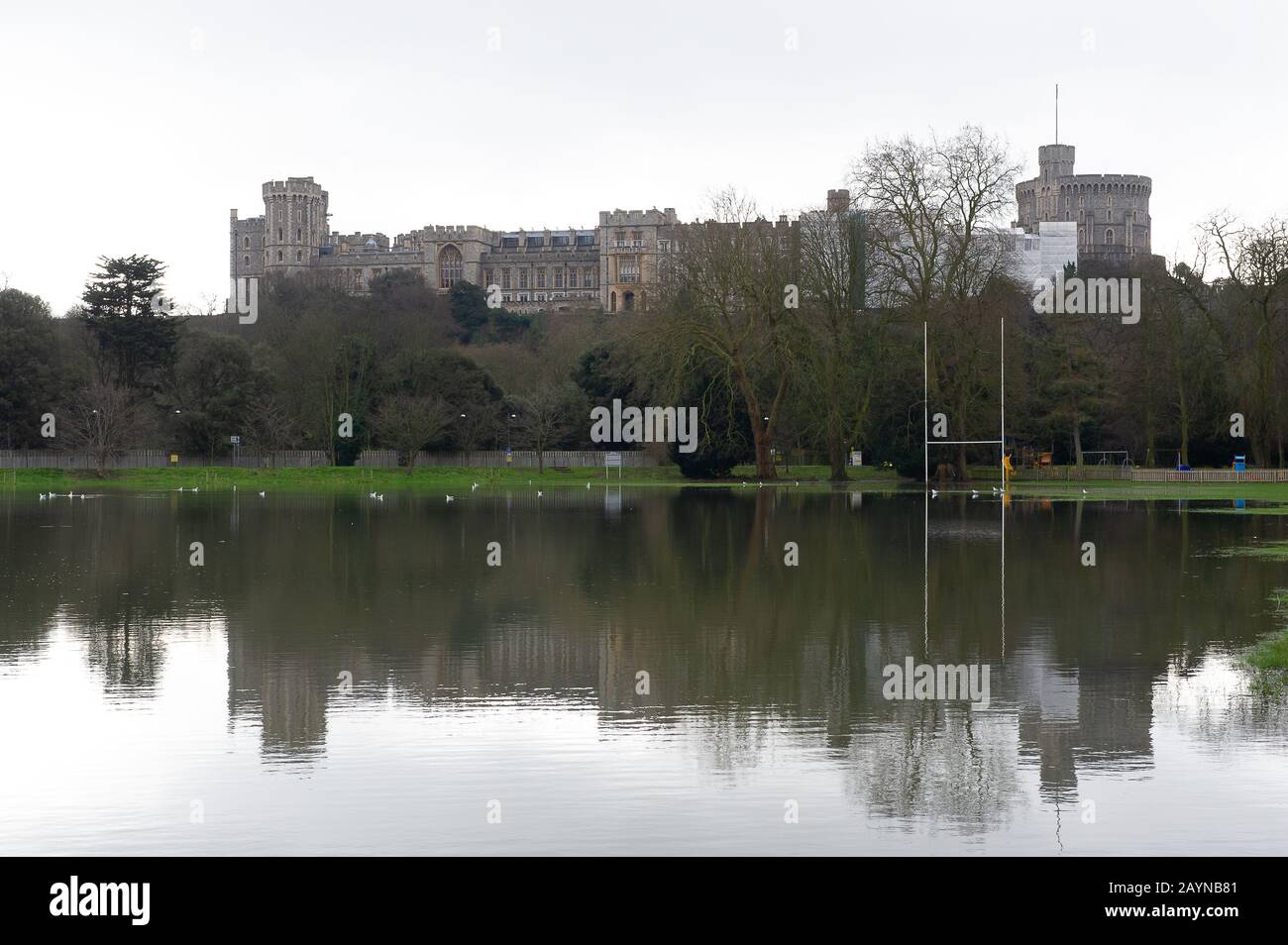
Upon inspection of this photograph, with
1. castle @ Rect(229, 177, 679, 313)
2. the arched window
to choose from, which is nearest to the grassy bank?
castle @ Rect(229, 177, 679, 313)

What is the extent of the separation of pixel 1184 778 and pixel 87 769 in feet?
21.1

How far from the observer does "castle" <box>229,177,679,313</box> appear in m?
166

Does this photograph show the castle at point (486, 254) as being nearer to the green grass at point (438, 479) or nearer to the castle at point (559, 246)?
the castle at point (559, 246)

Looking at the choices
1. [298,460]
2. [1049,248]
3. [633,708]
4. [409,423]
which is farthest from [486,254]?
[633,708]

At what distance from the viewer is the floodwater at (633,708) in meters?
7.20

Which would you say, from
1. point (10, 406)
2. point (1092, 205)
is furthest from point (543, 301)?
point (10, 406)

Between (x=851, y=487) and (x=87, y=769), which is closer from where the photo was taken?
(x=87, y=769)

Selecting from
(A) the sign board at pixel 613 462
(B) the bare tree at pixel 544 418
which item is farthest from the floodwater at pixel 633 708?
(B) the bare tree at pixel 544 418

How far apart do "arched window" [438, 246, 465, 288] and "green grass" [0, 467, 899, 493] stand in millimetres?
104934

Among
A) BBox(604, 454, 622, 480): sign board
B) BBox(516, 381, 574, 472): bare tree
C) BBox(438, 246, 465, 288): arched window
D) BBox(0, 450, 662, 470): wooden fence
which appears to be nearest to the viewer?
BBox(604, 454, 622, 480): sign board

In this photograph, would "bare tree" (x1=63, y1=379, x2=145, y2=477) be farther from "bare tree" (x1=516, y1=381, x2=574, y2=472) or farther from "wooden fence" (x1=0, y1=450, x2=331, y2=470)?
"bare tree" (x1=516, y1=381, x2=574, y2=472)
